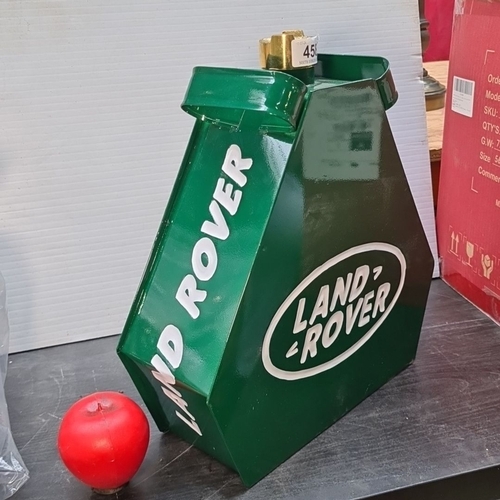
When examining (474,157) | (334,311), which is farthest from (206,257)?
(474,157)

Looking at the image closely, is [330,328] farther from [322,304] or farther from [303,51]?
[303,51]

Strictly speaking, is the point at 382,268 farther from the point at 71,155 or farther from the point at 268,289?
the point at 71,155

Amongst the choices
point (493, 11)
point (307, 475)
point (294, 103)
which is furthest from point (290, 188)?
point (493, 11)

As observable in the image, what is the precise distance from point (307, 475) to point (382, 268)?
21 cm

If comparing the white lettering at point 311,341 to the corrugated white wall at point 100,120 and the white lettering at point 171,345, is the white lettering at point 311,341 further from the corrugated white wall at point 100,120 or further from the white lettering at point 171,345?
the corrugated white wall at point 100,120

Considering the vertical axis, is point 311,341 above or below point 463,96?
below

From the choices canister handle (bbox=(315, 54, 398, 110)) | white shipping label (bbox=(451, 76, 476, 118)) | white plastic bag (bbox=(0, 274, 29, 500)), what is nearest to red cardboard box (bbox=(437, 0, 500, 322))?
white shipping label (bbox=(451, 76, 476, 118))

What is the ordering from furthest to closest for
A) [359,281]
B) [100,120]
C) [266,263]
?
[100,120], [359,281], [266,263]

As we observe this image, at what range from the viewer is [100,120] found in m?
0.73

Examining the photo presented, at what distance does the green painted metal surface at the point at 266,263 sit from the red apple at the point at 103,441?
4 cm

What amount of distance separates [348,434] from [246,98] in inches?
12.7

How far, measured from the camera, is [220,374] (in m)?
0.48

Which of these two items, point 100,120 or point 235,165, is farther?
point 100,120

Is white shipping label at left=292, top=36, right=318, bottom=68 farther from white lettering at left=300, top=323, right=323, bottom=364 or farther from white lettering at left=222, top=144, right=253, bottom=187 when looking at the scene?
white lettering at left=300, top=323, right=323, bottom=364
